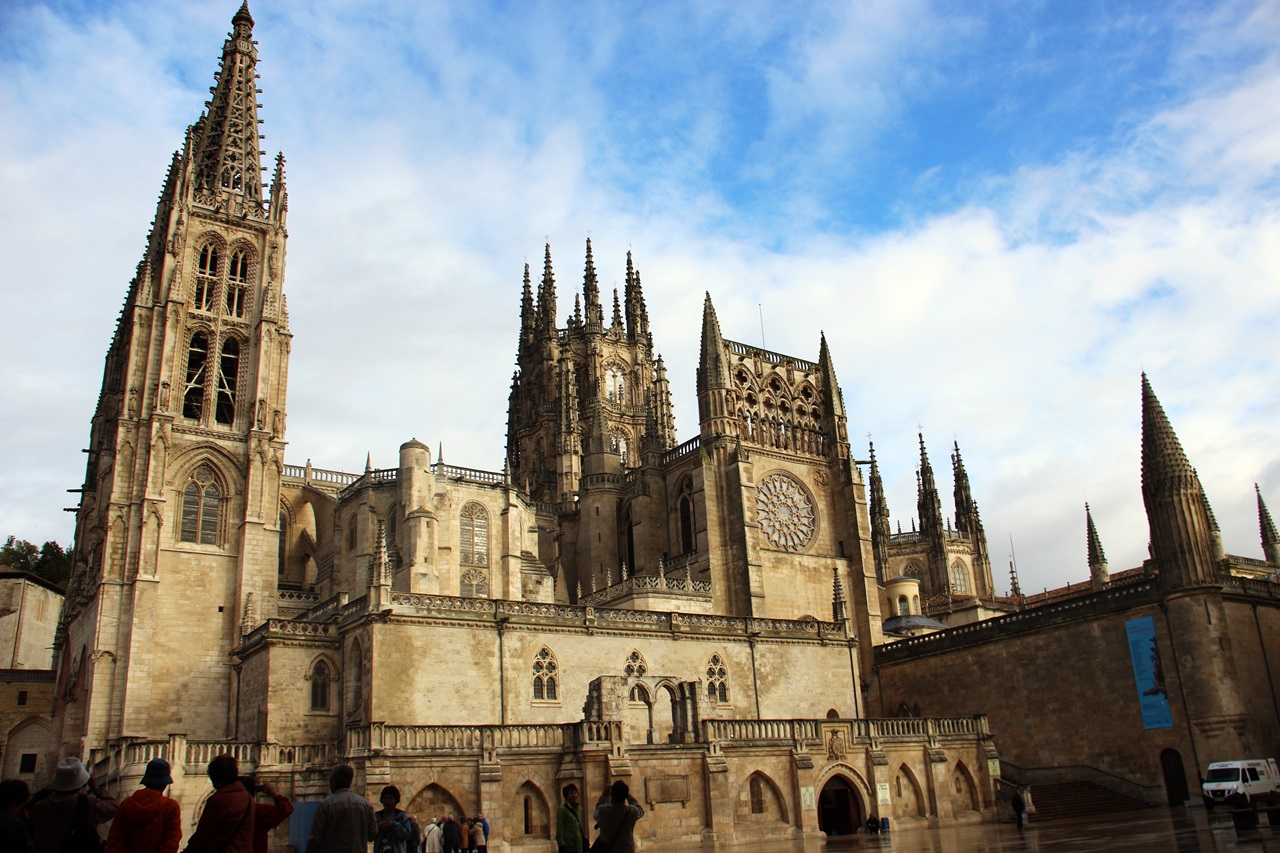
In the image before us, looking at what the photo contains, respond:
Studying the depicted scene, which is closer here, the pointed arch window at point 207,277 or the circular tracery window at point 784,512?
the pointed arch window at point 207,277

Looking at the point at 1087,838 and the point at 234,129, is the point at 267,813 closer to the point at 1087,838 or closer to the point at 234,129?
the point at 1087,838

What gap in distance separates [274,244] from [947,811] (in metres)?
37.7

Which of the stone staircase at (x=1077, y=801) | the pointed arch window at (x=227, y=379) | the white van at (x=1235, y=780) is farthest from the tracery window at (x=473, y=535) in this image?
the white van at (x=1235, y=780)

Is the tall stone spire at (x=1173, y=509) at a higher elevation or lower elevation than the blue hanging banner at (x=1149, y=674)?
higher

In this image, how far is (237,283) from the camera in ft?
161

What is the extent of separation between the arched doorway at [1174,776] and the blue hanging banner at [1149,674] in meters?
0.92

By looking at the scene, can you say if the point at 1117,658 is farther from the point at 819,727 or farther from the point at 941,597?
the point at 941,597

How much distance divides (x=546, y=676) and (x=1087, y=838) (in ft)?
58.9

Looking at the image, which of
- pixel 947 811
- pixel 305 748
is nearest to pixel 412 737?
pixel 305 748

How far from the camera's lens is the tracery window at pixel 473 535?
161 ft

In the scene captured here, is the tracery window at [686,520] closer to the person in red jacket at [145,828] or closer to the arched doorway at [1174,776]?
the arched doorway at [1174,776]

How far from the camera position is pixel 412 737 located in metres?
27.4

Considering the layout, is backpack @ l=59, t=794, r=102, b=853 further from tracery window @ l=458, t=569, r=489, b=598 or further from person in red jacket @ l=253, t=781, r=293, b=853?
tracery window @ l=458, t=569, r=489, b=598

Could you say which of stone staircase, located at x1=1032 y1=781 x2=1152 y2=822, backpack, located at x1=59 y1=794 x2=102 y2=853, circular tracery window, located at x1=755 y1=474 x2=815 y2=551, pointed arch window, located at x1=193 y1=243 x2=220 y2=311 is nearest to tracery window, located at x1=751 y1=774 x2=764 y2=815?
stone staircase, located at x1=1032 y1=781 x2=1152 y2=822
